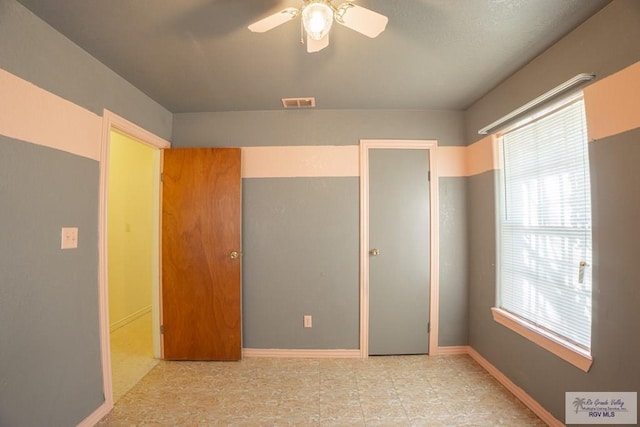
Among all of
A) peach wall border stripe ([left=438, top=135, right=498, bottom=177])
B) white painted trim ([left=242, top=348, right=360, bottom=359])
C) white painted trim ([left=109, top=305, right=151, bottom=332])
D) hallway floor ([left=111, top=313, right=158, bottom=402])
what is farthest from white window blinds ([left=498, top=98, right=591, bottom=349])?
white painted trim ([left=109, top=305, right=151, bottom=332])

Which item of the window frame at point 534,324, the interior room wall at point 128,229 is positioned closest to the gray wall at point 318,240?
the window frame at point 534,324

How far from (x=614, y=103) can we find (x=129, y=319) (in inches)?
185

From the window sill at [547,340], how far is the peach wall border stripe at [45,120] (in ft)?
10.0

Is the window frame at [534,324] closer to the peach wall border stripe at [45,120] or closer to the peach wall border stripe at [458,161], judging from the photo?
the peach wall border stripe at [458,161]

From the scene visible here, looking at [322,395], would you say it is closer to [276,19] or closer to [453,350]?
[453,350]

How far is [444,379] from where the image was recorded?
2113 millimetres

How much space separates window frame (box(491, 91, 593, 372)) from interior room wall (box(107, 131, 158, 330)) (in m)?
3.47

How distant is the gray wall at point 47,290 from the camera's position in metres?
1.24

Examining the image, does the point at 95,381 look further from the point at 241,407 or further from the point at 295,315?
the point at 295,315

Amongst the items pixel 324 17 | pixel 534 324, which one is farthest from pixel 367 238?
pixel 324 17

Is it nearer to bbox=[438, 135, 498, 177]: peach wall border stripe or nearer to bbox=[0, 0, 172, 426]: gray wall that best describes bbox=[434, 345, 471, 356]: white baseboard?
bbox=[438, 135, 498, 177]: peach wall border stripe

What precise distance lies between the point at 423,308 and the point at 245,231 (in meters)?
1.82

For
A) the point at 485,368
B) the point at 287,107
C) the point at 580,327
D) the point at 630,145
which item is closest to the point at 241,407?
the point at 485,368

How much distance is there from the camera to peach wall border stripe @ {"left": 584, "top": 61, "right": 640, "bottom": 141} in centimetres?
120
